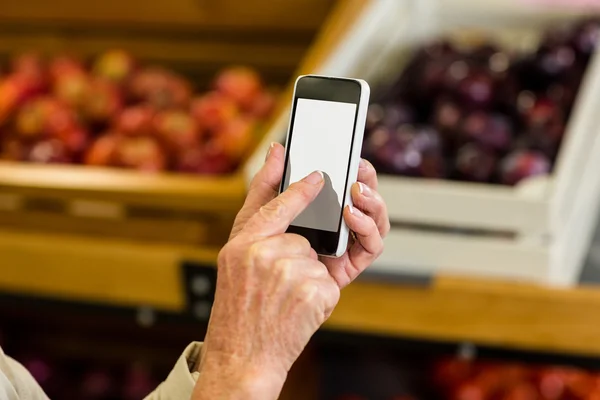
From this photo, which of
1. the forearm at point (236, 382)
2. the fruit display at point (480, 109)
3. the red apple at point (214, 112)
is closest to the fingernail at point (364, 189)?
the forearm at point (236, 382)

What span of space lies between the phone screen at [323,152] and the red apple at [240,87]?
1.16 m

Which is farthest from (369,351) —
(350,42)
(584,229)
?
(350,42)

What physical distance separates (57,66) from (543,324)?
1338 millimetres

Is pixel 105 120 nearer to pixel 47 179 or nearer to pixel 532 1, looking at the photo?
pixel 47 179

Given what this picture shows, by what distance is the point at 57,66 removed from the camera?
1816mm

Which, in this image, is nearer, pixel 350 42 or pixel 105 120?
pixel 350 42

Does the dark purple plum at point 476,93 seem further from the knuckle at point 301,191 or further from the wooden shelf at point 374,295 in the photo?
the knuckle at point 301,191

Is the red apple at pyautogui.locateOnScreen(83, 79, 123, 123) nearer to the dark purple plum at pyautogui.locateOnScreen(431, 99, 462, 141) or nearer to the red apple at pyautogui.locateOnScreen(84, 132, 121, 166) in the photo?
the red apple at pyautogui.locateOnScreen(84, 132, 121, 166)

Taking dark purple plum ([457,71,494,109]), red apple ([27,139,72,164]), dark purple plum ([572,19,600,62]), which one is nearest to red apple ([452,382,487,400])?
dark purple plum ([457,71,494,109])

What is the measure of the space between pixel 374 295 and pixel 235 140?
18.9 inches

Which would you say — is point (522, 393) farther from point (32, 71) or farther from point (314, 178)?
point (32, 71)

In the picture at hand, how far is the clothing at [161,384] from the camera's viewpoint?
567mm

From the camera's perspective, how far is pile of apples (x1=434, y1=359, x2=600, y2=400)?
1.42 m

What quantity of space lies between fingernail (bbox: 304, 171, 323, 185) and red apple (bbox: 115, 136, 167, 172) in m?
0.94
